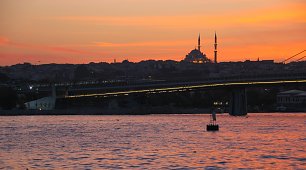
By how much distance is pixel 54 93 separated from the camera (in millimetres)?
141875

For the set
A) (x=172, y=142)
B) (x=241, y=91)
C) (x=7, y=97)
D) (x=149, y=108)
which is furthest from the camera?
(x=149, y=108)

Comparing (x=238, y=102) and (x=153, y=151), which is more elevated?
(x=238, y=102)

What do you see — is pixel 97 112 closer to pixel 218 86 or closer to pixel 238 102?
pixel 238 102

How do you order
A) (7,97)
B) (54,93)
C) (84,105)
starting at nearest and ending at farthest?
1. (54,93)
2. (7,97)
3. (84,105)

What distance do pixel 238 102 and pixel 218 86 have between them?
19.9 ft

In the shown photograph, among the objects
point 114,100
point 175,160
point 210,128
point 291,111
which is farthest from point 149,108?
point 175,160

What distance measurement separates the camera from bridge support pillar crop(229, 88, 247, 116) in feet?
425

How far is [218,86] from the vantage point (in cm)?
12638

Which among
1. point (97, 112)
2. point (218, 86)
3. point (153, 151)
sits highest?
point (218, 86)

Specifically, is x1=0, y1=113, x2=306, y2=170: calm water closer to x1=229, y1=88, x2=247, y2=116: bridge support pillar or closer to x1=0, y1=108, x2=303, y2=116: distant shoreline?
x1=229, y1=88, x2=247, y2=116: bridge support pillar

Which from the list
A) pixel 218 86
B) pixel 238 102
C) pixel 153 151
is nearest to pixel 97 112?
pixel 238 102

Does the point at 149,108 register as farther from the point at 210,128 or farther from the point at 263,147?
the point at 263,147

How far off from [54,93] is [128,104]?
141 feet

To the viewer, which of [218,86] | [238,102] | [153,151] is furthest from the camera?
[238,102]
